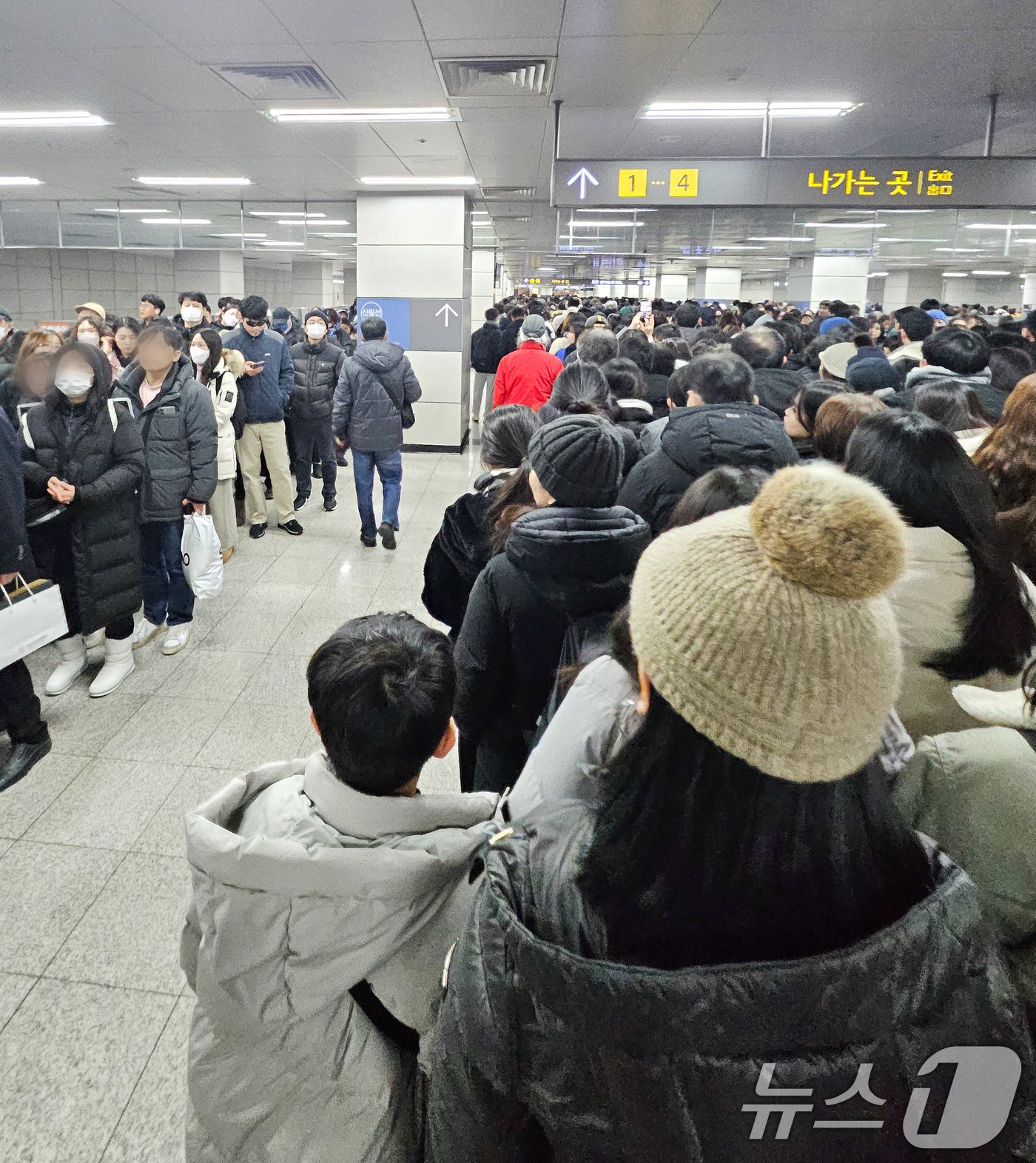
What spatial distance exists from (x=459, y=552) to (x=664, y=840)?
6.72ft

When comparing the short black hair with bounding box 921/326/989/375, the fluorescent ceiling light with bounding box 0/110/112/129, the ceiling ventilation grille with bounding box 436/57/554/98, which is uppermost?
the fluorescent ceiling light with bounding box 0/110/112/129

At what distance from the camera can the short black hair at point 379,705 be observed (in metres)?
1.34

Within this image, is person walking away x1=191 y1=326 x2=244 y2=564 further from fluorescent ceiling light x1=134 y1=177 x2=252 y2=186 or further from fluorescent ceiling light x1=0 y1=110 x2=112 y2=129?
fluorescent ceiling light x1=134 y1=177 x2=252 y2=186

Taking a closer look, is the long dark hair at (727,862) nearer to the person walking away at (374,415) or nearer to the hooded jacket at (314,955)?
the hooded jacket at (314,955)

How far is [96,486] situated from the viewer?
12.1ft

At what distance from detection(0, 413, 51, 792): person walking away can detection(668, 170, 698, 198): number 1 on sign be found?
428 cm

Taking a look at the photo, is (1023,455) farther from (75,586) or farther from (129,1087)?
(75,586)

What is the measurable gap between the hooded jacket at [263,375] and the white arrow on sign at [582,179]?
8.44 feet

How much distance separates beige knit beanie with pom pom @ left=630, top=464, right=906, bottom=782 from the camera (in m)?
0.71

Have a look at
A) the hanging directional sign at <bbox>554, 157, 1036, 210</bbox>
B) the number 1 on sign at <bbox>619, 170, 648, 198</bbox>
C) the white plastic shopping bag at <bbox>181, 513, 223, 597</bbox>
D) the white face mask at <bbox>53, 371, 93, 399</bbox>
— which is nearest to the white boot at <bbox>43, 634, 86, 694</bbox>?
the white plastic shopping bag at <bbox>181, 513, 223, 597</bbox>

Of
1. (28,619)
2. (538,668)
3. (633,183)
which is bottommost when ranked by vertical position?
(28,619)

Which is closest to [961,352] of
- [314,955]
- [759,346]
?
[759,346]

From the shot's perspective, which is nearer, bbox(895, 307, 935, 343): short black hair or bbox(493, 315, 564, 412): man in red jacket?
bbox(895, 307, 935, 343): short black hair

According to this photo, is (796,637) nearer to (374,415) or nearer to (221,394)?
(221,394)
